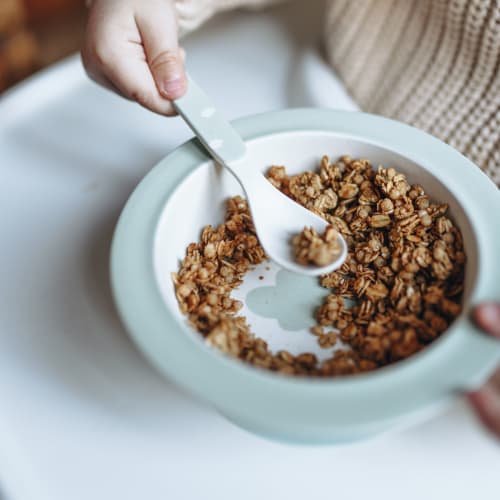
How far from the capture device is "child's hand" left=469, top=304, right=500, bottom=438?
45cm

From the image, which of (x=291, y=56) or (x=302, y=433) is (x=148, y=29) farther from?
(x=302, y=433)

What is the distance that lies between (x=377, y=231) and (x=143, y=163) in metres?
0.32

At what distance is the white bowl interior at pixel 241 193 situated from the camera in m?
0.59

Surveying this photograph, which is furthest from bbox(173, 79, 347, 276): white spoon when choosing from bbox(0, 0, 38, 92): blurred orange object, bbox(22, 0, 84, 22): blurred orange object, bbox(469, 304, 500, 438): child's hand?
bbox(22, 0, 84, 22): blurred orange object

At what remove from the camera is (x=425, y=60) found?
81 centimetres

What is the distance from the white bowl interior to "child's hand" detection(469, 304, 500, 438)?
3.1 inches

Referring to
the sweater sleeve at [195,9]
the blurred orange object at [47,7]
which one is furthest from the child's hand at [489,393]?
the blurred orange object at [47,7]

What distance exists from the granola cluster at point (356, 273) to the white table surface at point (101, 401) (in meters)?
0.08

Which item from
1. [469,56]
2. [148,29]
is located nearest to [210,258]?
[148,29]

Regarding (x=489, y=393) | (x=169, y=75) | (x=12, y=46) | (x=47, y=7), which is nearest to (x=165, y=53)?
(x=169, y=75)

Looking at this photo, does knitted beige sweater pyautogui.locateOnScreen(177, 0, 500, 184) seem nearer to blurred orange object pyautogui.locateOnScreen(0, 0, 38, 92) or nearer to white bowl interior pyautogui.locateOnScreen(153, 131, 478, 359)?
white bowl interior pyautogui.locateOnScreen(153, 131, 478, 359)

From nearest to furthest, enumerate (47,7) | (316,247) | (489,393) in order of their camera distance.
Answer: (489,393), (316,247), (47,7)

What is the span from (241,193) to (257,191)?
54 millimetres

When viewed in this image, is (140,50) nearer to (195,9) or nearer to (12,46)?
(195,9)
